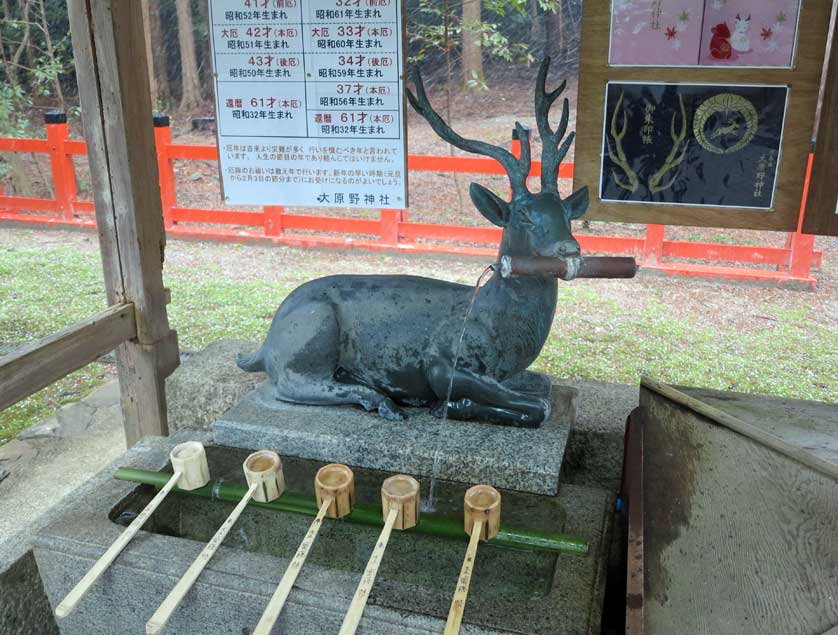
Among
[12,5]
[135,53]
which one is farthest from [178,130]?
[135,53]

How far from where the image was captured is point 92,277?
573cm

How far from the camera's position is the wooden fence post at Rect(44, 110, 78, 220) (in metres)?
6.94

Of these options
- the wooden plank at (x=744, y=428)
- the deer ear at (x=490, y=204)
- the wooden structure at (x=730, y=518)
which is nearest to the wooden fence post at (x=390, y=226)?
the deer ear at (x=490, y=204)

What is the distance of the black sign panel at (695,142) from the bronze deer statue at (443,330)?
33cm

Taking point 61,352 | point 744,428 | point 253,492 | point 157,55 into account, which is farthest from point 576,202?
point 157,55

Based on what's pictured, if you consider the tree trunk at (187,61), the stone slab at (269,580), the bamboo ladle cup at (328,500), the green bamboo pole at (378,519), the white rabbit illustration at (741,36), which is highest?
the tree trunk at (187,61)

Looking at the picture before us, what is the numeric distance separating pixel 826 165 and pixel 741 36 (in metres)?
0.53

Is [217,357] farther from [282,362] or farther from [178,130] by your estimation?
[178,130]

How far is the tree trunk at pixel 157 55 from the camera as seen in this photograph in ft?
32.1

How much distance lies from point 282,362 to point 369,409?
1.23 feet

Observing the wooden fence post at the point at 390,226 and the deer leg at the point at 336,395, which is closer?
the deer leg at the point at 336,395

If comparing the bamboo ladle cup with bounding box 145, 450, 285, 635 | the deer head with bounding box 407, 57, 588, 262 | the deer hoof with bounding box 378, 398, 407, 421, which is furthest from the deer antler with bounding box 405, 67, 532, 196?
the bamboo ladle cup with bounding box 145, 450, 285, 635

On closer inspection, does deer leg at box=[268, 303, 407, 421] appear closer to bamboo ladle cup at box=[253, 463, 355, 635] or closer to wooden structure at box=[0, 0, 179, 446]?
bamboo ladle cup at box=[253, 463, 355, 635]

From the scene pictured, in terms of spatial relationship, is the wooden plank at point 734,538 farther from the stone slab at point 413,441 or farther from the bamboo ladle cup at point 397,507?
the bamboo ladle cup at point 397,507
